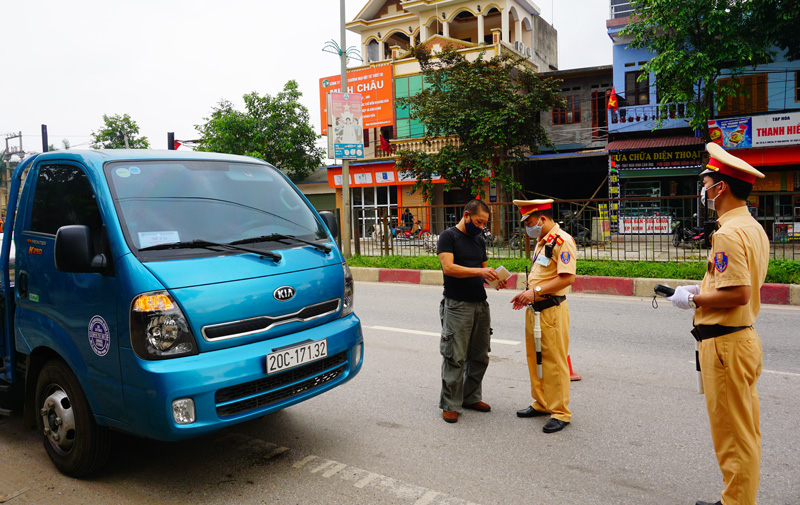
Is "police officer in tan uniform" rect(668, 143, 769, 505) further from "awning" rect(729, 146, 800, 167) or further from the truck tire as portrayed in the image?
"awning" rect(729, 146, 800, 167)

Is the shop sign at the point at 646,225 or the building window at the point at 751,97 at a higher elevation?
the building window at the point at 751,97

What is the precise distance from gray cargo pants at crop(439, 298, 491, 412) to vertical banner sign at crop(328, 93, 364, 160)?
1164 centimetres

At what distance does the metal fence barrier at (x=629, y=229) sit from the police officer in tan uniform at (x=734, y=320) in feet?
26.9

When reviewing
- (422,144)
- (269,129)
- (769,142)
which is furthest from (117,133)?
(769,142)

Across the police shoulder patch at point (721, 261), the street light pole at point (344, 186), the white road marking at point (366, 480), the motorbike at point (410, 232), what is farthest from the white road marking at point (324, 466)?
the street light pole at point (344, 186)

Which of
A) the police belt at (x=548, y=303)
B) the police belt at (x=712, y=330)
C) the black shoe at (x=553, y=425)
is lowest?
the black shoe at (x=553, y=425)

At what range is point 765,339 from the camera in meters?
6.86

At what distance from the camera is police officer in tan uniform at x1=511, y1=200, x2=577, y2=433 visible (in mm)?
4309

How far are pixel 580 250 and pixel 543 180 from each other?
16527mm

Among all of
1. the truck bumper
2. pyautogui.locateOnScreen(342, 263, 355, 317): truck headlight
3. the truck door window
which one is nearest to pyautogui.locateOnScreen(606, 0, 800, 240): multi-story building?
pyautogui.locateOnScreen(342, 263, 355, 317): truck headlight

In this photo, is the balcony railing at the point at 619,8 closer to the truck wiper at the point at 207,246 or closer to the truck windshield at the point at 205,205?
the truck windshield at the point at 205,205

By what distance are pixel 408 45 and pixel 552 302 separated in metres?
26.6

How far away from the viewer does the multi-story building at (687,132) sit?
19781 millimetres

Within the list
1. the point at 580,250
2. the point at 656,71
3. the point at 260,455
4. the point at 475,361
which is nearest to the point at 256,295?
the point at 260,455
